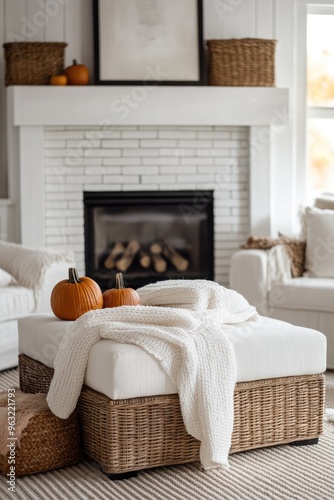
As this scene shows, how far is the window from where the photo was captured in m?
6.02

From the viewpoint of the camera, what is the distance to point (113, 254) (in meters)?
5.91

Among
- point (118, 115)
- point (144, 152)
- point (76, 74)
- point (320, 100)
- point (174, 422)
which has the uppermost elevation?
point (76, 74)

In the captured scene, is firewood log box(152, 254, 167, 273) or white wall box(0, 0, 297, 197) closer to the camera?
white wall box(0, 0, 297, 197)

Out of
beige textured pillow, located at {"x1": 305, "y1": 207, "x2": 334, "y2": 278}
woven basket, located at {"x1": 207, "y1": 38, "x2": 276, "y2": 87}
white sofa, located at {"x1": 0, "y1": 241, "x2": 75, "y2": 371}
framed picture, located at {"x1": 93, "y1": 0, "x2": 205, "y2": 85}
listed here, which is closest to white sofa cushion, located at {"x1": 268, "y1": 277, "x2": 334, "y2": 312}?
beige textured pillow, located at {"x1": 305, "y1": 207, "x2": 334, "y2": 278}

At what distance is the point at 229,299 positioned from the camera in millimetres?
3193

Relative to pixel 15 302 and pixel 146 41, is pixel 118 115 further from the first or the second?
pixel 15 302

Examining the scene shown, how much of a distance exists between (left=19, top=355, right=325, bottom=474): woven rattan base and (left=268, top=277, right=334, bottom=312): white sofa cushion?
1329mm

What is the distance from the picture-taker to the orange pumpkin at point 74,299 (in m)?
3.20

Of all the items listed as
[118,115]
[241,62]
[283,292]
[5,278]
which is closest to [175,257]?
[118,115]

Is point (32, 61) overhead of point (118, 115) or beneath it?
overhead

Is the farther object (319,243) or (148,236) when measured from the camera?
(148,236)

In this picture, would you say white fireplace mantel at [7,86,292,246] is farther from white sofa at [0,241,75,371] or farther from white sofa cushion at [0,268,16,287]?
white sofa cushion at [0,268,16,287]

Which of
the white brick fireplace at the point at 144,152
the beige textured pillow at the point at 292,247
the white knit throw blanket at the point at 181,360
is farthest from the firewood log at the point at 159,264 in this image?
the white knit throw blanket at the point at 181,360

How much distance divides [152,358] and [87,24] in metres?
3.59
